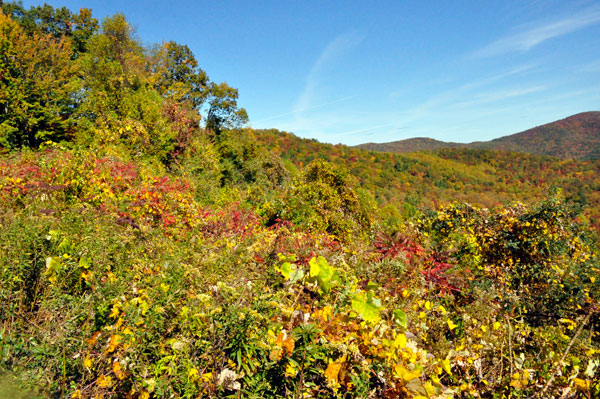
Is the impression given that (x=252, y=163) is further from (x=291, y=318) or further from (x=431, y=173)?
(x=431, y=173)

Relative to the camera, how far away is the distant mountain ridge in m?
116

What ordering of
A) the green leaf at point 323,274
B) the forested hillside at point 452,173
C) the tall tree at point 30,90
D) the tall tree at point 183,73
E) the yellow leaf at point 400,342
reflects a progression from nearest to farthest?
the yellow leaf at point 400,342
the green leaf at point 323,274
the tall tree at point 30,90
the tall tree at point 183,73
the forested hillside at point 452,173

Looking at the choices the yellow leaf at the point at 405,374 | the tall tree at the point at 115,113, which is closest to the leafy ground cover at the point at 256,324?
the yellow leaf at the point at 405,374

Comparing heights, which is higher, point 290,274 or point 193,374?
point 290,274

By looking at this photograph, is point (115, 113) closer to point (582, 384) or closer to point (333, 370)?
point (333, 370)

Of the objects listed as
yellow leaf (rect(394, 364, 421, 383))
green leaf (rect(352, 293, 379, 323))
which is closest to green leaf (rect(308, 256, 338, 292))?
green leaf (rect(352, 293, 379, 323))

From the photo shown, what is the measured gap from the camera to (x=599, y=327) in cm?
330

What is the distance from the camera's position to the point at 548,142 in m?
126

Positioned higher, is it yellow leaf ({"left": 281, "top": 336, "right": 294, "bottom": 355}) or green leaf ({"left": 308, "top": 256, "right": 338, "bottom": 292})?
green leaf ({"left": 308, "top": 256, "right": 338, "bottom": 292})

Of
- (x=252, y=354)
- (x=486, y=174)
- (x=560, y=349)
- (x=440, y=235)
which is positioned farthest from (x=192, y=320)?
(x=486, y=174)

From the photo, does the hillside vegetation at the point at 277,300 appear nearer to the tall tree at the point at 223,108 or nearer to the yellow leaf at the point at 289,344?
the yellow leaf at the point at 289,344

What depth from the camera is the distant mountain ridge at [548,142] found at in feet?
379

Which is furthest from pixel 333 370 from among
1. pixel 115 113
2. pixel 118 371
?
pixel 115 113

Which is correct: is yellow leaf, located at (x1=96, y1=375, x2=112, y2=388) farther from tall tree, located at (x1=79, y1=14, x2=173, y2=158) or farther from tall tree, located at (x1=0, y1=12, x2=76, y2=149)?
tall tree, located at (x1=0, y1=12, x2=76, y2=149)
